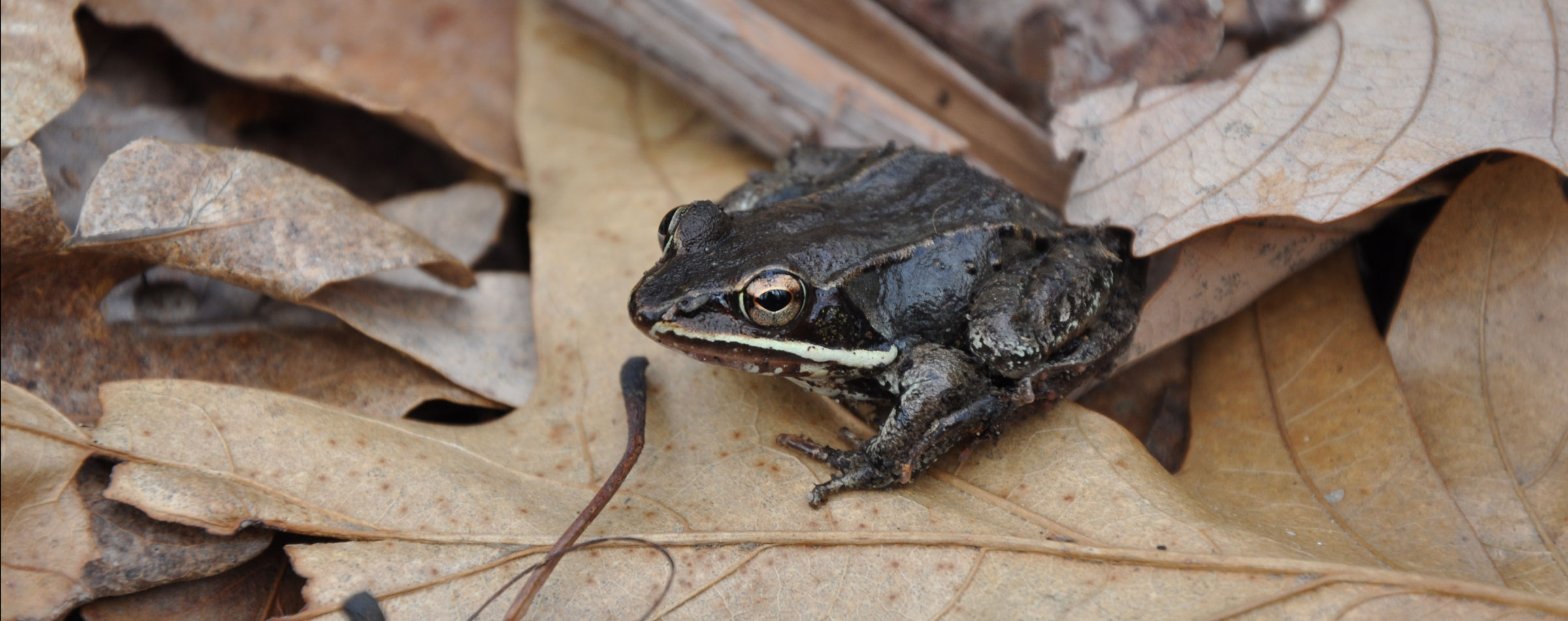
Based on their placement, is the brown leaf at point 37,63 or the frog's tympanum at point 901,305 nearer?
the frog's tympanum at point 901,305

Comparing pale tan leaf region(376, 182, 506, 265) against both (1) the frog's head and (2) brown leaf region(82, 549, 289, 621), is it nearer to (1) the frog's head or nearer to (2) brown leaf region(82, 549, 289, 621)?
(1) the frog's head

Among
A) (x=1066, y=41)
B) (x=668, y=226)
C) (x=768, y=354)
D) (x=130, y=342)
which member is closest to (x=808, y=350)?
(x=768, y=354)

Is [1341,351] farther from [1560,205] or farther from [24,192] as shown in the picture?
[24,192]

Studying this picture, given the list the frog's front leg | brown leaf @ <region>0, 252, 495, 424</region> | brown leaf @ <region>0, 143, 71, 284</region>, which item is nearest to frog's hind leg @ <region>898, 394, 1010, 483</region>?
the frog's front leg

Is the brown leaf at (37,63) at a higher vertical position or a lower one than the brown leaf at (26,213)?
higher

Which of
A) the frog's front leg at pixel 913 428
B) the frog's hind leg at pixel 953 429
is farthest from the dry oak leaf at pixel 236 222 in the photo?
the frog's hind leg at pixel 953 429

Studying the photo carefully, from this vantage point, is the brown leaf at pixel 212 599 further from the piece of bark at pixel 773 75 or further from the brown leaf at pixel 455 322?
the piece of bark at pixel 773 75

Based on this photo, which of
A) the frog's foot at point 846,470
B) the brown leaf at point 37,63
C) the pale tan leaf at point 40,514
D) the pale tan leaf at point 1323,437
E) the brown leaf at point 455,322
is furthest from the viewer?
the brown leaf at point 455,322

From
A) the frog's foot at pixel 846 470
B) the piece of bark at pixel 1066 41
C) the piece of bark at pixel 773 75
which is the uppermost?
the piece of bark at pixel 1066 41

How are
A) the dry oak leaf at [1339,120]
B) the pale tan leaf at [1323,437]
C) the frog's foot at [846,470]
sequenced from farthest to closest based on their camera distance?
1. the dry oak leaf at [1339,120]
2. the frog's foot at [846,470]
3. the pale tan leaf at [1323,437]
